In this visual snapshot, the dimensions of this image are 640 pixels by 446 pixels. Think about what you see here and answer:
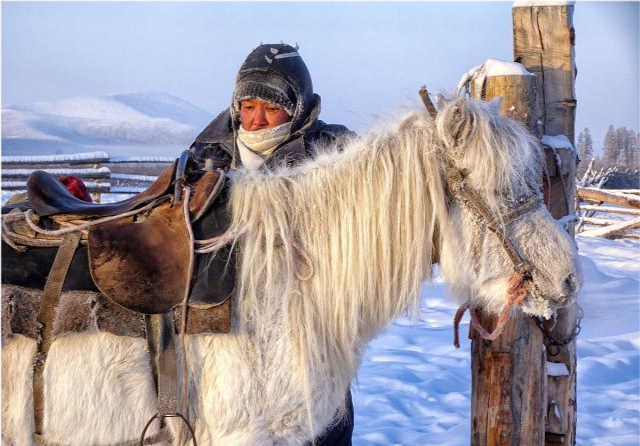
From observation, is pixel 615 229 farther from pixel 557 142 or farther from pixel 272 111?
pixel 272 111

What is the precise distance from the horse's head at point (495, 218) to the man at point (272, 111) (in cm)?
94

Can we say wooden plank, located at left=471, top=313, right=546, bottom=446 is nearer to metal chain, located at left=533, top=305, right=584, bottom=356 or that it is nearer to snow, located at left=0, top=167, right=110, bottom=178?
metal chain, located at left=533, top=305, right=584, bottom=356

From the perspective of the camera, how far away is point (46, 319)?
176 cm

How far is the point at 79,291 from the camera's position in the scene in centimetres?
179

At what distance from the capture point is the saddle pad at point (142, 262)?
1.76 meters

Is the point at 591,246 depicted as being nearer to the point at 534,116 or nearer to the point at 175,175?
the point at 534,116

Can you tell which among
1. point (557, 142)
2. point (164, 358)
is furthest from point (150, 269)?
point (557, 142)

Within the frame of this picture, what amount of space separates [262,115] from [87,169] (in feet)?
31.5

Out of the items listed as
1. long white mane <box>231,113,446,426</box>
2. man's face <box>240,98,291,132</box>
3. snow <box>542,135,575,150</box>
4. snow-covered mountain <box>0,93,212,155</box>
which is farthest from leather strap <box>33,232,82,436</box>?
snow-covered mountain <box>0,93,212,155</box>

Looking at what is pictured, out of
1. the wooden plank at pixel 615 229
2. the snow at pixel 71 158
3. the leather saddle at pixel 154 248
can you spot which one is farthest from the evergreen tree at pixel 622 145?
the leather saddle at pixel 154 248

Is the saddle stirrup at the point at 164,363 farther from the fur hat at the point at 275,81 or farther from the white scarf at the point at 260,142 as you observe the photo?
the fur hat at the point at 275,81

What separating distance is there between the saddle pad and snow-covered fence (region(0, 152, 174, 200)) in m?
9.25

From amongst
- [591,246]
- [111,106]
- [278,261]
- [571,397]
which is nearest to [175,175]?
[278,261]

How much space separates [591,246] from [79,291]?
1185 cm
